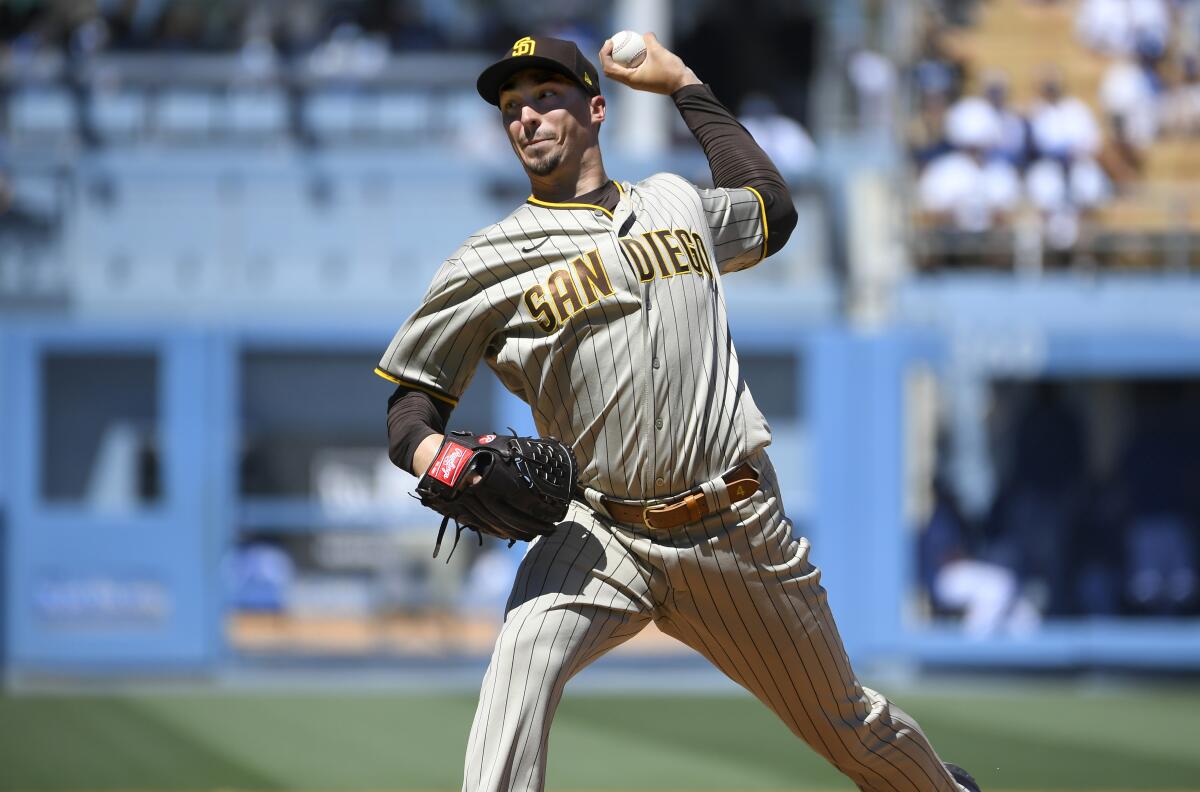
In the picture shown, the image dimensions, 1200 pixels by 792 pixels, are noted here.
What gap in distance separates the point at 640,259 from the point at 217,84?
10.7 metres

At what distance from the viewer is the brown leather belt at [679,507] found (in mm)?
3529

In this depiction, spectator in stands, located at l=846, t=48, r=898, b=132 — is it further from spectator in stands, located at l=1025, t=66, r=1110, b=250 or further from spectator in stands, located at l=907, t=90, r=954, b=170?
spectator in stands, located at l=1025, t=66, r=1110, b=250

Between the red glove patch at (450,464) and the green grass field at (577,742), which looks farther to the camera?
the green grass field at (577,742)

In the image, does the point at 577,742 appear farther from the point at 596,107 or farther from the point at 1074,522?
the point at 1074,522

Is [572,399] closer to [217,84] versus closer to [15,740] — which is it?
[15,740]

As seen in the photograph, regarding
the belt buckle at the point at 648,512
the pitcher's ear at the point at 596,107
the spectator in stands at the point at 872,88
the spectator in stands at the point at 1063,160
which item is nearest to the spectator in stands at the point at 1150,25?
the spectator in stands at the point at 1063,160

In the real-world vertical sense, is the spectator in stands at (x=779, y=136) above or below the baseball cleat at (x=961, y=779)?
above

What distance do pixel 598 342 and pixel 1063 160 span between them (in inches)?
414

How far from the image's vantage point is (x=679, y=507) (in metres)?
3.52

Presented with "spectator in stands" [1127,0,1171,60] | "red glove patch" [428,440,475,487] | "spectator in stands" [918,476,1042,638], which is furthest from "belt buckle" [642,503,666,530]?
"spectator in stands" [1127,0,1171,60]

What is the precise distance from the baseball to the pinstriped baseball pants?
39.6 inches

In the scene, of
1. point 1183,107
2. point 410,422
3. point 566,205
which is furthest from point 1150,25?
point 410,422

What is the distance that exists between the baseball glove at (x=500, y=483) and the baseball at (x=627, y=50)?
Result: 100 cm

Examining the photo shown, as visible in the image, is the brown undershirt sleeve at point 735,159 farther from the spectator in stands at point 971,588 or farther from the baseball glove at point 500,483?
A: the spectator in stands at point 971,588
